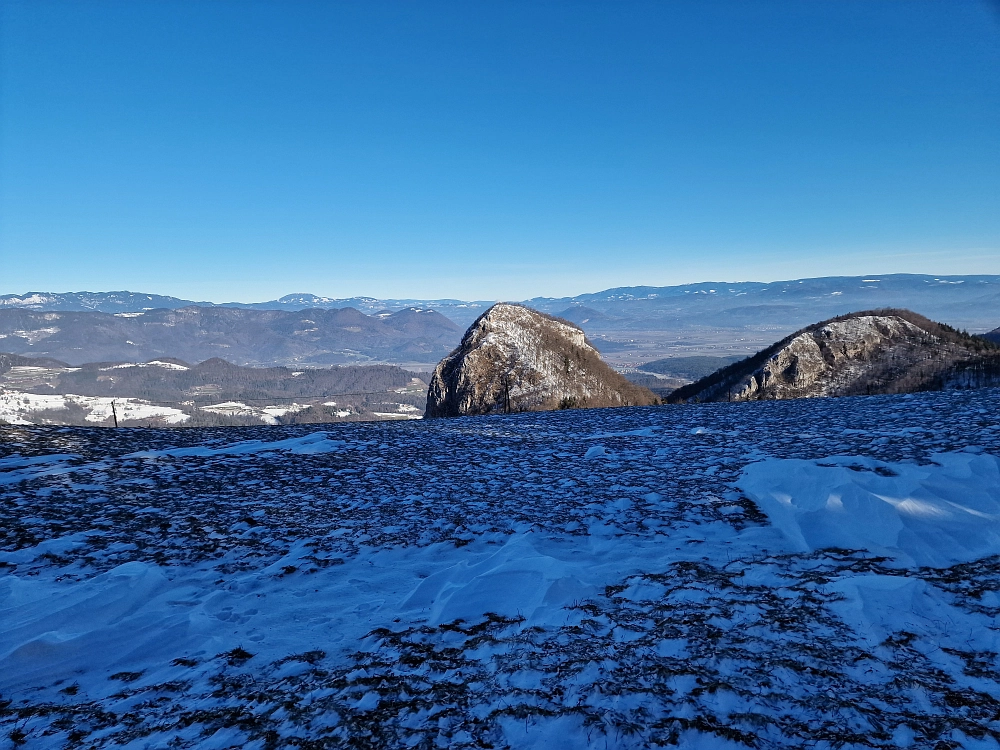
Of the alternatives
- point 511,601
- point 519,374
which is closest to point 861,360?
point 519,374

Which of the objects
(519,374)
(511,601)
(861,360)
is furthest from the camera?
(519,374)

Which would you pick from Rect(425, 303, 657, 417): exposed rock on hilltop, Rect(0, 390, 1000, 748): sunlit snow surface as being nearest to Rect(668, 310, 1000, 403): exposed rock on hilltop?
Rect(425, 303, 657, 417): exposed rock on hilltop

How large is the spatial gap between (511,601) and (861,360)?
64602 millimetres

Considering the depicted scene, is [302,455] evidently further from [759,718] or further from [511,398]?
[511,398]

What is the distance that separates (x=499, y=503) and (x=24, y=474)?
882cm

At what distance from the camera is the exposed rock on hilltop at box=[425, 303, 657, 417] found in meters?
55.2

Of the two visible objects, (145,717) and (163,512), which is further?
(163,512)

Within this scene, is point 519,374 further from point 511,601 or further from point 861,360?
point 511,601

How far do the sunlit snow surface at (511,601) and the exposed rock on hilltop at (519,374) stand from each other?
43915mm

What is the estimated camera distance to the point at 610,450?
38.2ft

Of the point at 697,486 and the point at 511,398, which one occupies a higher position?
the point at 697,486

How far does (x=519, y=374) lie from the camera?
189ft

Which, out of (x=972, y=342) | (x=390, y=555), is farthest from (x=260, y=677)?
(x=972, y=342)

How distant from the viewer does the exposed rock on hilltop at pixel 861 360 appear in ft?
159
